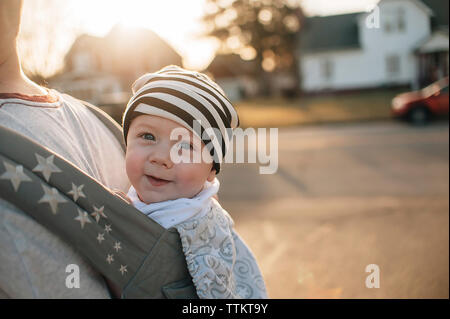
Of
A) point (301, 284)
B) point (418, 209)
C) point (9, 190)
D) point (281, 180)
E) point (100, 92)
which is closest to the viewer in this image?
point (9, 190)

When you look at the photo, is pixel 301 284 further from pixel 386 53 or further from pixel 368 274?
pixel 386 53

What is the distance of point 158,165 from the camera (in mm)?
1412

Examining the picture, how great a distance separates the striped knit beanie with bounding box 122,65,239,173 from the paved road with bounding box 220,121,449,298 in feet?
6.44

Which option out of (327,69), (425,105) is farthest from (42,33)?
(327,69)

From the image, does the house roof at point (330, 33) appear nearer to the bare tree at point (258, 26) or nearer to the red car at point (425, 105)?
the bare tree at point (258, 26)

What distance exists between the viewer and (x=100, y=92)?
3475 cm

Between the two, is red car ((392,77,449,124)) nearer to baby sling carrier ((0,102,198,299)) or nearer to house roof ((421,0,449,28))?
house roof ((421,0,449,28))

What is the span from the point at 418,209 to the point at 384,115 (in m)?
12.5

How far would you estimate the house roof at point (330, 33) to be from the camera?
33.8 metres

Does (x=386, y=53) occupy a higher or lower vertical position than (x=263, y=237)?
lower

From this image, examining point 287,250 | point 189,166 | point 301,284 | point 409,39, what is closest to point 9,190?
point 189,166

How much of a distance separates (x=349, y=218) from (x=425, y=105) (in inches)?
Result: 403

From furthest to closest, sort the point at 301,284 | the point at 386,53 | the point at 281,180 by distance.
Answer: the point at 386,53, the point at 281,180, the point at 301,284

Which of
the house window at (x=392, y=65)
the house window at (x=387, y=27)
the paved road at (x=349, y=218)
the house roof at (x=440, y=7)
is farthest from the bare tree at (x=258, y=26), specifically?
the house roof at (x=440, y=7)
